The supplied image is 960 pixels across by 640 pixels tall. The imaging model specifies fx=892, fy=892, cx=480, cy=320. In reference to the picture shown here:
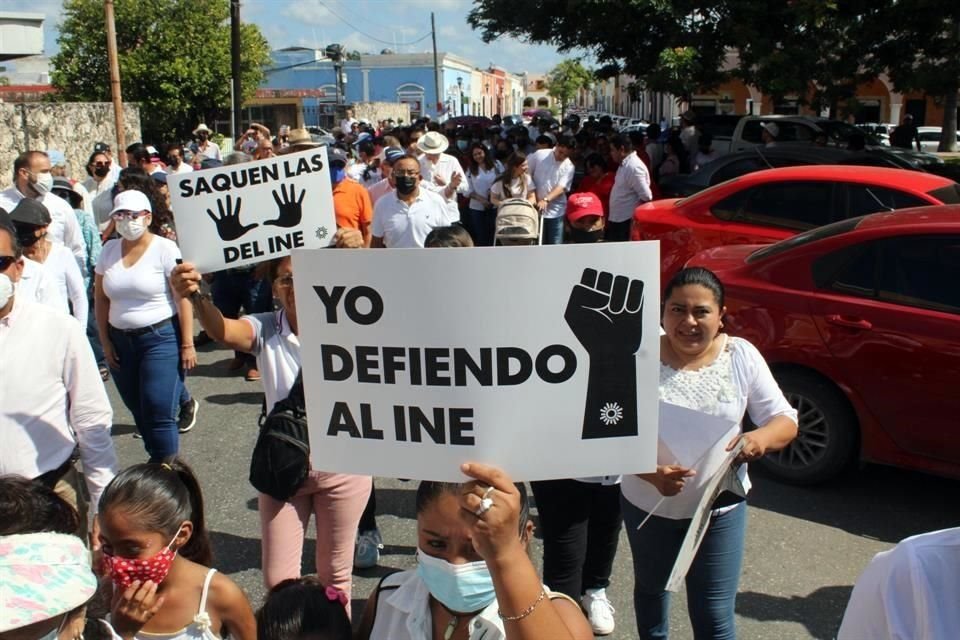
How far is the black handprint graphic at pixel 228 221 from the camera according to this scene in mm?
3674

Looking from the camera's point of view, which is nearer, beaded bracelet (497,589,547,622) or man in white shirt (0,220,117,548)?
beaded bracelet (497,589,547,622)

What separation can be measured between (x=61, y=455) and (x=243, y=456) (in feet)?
9.37

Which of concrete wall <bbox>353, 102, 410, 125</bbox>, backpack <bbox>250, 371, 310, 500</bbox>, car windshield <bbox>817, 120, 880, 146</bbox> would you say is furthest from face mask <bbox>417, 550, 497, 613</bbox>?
concrete wall <bbox>353, 102, 410, 125</bbox>

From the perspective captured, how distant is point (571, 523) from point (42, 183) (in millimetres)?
5537

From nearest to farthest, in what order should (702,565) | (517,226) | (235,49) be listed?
(702,565) → (517,226) → (235,49)

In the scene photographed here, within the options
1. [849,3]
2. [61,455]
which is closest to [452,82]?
[849,3]

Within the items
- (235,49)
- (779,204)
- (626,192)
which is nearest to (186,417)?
(779,204)

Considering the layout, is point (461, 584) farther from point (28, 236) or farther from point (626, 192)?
point (626, 192)

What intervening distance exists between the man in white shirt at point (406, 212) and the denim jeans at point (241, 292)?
5.27 feet

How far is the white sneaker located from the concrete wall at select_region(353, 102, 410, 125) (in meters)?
36.1

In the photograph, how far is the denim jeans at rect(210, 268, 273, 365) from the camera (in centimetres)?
791

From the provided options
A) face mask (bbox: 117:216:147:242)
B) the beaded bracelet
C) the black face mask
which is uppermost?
face mask (bbox: 117:216:147:242)

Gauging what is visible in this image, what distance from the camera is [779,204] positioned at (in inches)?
303

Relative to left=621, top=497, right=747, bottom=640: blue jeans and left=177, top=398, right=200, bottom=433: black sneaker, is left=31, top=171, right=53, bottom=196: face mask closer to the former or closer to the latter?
left=177, top=398, right=200, bottom=433: black sneaker
